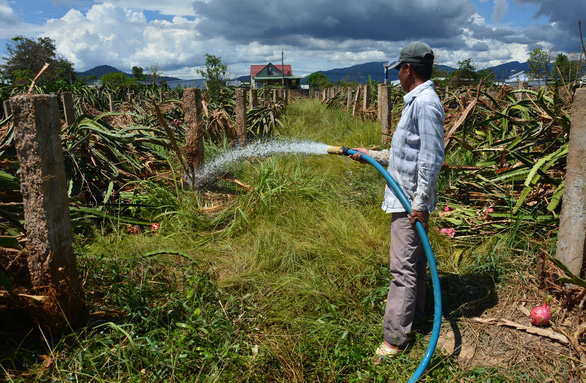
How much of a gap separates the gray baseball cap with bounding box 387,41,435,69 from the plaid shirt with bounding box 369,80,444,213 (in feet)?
0.45

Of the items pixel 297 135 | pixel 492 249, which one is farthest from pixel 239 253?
pixel 297 135

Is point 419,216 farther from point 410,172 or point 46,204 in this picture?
point 46,204

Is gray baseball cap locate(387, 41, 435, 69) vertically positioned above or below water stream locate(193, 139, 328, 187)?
above

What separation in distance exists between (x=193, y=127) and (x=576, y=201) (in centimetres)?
356

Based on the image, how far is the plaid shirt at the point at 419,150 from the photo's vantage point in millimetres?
2102

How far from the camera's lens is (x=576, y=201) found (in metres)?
2.49

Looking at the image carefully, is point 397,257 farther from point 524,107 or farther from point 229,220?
point 524,107

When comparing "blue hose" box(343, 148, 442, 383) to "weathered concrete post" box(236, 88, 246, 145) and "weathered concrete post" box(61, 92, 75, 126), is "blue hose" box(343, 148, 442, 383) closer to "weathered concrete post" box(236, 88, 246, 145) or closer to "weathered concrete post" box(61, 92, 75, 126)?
"weathered concrete post" box(236, 88, 246, 145)

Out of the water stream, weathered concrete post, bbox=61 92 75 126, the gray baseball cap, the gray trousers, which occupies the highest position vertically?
the gray baseball cap

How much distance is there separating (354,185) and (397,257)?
2.68 metres

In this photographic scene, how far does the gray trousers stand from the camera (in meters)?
2.30

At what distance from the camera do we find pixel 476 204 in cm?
402

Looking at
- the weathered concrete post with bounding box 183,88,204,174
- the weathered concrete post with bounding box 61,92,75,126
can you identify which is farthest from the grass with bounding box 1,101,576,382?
the weathered concrete post with bounding box 61,92,75,126

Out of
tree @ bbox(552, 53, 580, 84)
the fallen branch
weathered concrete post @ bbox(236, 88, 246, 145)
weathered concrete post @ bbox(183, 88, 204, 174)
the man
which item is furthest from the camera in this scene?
weathered concrete post @ bbox(236, 88, 246, 145)
